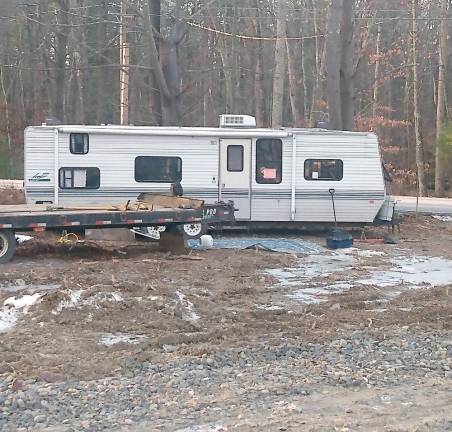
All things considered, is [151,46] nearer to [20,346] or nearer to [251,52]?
[20,346]

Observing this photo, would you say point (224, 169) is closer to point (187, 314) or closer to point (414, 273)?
point (414, 273)

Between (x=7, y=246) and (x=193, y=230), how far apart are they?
4.05 meters

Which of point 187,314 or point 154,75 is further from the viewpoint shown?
point 154,75

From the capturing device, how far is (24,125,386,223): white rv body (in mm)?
17984

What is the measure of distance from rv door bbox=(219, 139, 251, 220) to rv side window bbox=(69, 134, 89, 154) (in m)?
2.99

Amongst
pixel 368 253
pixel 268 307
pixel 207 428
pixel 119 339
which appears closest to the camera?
pixel 207 428

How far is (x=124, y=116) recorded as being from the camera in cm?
2998

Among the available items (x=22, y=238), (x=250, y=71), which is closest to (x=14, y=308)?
(x=22, y=238)

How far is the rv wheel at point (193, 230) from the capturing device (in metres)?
16.7

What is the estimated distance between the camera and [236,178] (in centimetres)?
1858

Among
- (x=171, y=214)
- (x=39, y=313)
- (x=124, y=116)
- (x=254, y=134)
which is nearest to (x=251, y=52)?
(x=124, y=116)

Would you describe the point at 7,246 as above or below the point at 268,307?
above

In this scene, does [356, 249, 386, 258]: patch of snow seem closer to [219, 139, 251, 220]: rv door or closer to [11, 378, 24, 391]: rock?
[219, 139, 251, 220]: rv door

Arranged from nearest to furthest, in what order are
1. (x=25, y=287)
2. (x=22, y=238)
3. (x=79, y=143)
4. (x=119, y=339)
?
(x=119, y=339) → (x=25, y=287) → (x=22, y=238) → (x=79, y=143)
